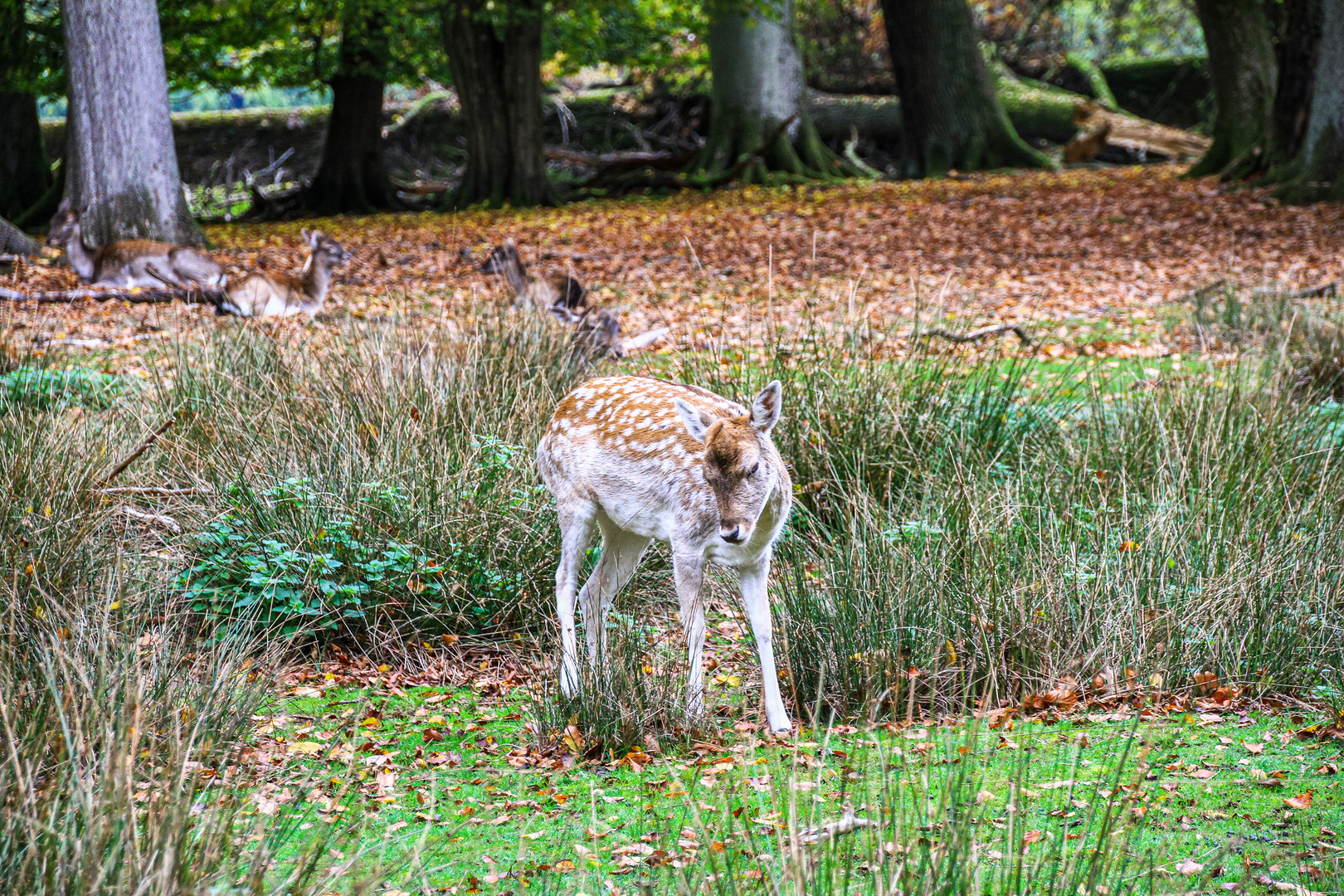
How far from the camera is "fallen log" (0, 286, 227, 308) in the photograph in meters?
11.0

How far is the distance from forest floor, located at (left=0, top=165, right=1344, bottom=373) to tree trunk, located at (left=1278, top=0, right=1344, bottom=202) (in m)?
0.47

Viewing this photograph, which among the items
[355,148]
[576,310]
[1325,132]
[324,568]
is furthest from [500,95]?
[324,568]

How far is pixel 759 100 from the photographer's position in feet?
75.7

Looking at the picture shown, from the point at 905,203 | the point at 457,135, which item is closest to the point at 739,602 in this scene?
the point at 905,203

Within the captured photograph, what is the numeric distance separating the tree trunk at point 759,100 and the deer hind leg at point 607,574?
18.3m

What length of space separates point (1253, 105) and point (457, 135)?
18.2 m

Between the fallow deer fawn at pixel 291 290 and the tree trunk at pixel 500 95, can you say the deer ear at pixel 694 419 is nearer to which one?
the fallow deer fawn at pixel 291 290

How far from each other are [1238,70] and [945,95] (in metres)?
5.04

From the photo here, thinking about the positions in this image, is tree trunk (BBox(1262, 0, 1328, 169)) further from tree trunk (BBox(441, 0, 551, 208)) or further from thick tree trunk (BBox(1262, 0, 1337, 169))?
tree trunk (BBox(441, 0, 551, 208))

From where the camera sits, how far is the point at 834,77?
31562mm

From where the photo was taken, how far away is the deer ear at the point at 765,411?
13.4ft

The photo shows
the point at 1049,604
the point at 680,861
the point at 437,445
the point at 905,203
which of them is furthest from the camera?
the point at 905,203

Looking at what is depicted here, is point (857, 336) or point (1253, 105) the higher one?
point (1253, 105)

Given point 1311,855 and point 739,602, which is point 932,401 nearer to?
point 739,602
